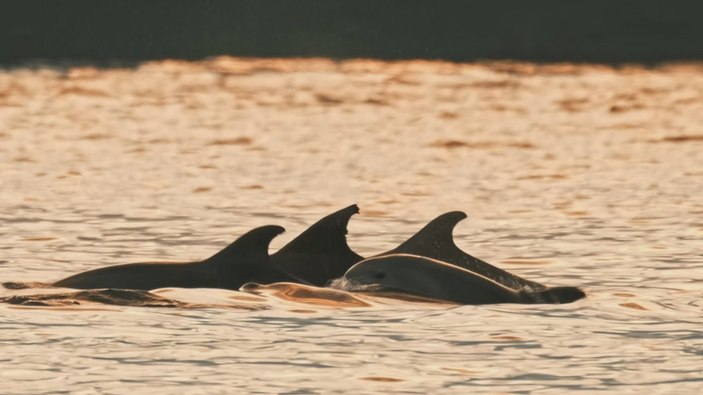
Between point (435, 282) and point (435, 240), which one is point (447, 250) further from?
point (435, 282)

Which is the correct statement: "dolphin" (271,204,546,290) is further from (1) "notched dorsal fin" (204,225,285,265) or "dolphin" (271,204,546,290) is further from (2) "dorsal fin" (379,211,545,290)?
(1) "notched dorsal fin" (204,225,285,265)

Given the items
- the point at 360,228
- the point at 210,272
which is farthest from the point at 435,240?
the point at 360,228

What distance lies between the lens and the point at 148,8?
414 ft

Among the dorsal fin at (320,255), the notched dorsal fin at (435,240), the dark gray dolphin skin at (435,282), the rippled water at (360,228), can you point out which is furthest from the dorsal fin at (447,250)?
the rippled water at (360,228)

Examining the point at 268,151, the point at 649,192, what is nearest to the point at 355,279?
the point at 649,192

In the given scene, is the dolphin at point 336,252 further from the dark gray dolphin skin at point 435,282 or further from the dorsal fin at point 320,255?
the dark gray dolphin skin at point 435,282

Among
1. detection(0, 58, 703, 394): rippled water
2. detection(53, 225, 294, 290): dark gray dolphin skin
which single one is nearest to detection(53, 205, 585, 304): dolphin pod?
detection(53, 225, 294, 290): dark gray dolphin skin

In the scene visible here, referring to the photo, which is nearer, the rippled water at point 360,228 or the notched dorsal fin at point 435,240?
the rippled water at point 360,228

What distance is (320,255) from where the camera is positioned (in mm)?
18516

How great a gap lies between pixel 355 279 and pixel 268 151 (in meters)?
22.2

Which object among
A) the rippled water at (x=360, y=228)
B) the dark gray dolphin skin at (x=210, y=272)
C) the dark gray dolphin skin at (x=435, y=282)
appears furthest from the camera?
the dark gray dolphin skin at (x=210, y=272)

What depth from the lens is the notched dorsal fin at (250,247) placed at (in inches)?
701

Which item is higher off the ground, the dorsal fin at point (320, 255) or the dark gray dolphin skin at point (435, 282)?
the dorsal fin at point (320, 255)

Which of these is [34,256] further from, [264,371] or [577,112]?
[577,112]
